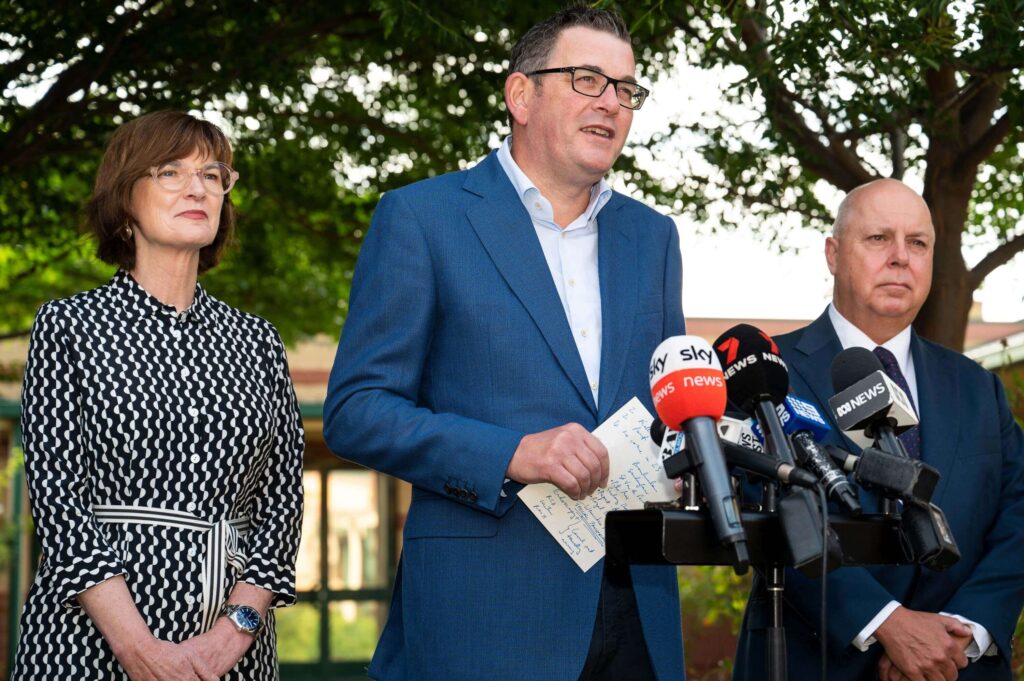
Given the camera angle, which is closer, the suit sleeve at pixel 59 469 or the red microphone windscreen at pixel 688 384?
the red microphone windscreen at pixel 688 384

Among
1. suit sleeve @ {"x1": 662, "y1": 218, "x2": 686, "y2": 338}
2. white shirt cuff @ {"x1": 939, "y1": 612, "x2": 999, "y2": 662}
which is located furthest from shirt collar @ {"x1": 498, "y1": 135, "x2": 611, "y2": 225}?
white shirt cuff @ {"x1": 939, "y1": 612, "x2": 999, "y2": 662}

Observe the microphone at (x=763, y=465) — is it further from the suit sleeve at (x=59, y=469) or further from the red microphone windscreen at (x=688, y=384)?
the suit sleeve at (x=59, y=469)

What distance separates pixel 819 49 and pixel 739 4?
1.00m

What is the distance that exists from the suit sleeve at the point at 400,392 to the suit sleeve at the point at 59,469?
2.44 ft

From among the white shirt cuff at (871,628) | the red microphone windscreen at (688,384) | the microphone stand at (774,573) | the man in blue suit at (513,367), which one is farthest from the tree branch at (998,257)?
the red microphone windscreen at (688,384)

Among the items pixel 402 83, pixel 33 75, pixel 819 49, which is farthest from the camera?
pixel 402 83

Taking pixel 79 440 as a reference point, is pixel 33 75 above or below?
above

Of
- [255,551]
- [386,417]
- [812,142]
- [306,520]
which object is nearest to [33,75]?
[812,142]

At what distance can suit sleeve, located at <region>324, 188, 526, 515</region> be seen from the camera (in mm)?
3117

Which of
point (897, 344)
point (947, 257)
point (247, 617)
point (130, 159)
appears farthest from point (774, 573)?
point (947, 257)

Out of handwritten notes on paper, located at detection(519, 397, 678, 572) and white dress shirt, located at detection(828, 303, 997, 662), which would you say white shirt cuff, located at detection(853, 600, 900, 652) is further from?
handwritten notes on paper, located at detection(519, 397, 678, 572)

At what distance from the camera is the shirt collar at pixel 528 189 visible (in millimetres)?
3650

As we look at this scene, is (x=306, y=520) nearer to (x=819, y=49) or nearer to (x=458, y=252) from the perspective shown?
(x=819, y=49)

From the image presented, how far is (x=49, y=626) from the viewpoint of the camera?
140 inches
